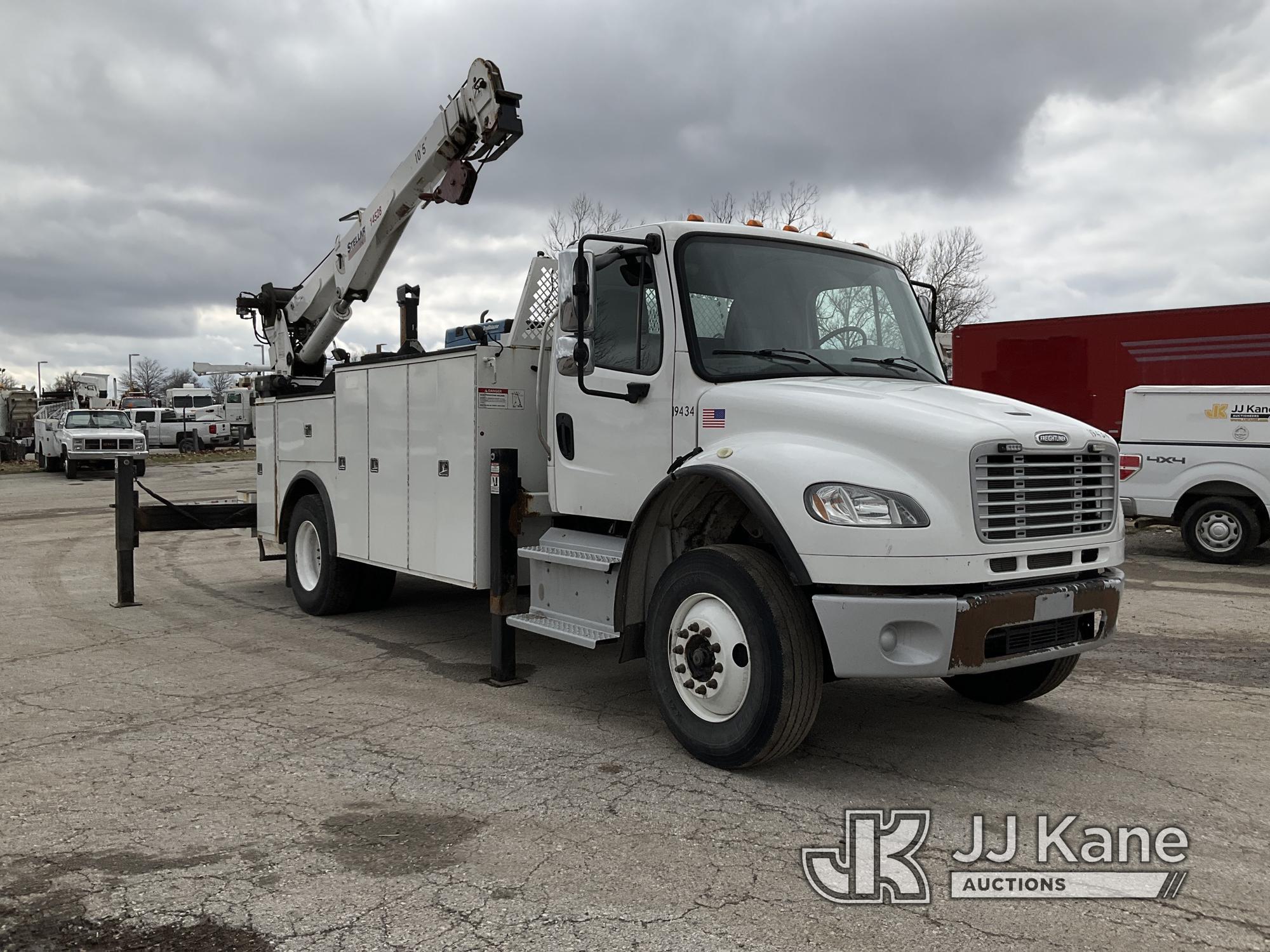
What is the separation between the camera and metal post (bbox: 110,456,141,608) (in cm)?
952

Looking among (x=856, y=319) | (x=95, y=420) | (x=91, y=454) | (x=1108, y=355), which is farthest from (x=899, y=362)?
(x=95, y=420)

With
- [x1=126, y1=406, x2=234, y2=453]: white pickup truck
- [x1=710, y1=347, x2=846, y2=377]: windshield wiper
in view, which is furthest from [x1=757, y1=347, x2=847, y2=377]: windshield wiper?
[x1=126, y1=406, x2=234, y2=453]: white pickup truck

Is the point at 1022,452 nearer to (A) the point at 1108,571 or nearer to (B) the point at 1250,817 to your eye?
(A) the point at 1108,571

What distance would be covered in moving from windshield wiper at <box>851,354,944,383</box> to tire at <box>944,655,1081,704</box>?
5.52ft

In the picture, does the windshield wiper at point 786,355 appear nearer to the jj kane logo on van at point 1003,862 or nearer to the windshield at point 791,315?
the windshield at point 791,315

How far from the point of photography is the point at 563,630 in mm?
5816

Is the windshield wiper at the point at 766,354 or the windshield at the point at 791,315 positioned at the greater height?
the windshield at the point at 791,315

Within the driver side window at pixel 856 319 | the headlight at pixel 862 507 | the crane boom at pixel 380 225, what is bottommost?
the headlight at pixel 862 507

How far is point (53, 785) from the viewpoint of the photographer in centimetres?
470

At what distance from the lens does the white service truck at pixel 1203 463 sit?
39.6ft

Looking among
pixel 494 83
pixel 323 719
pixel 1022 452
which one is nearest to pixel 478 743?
pixel 323 719

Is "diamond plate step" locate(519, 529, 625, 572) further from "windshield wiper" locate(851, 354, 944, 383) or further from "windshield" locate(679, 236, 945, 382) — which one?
"windshield wiper" locate(851, 354, 944, 383)

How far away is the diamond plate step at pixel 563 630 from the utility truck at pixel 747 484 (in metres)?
0.02

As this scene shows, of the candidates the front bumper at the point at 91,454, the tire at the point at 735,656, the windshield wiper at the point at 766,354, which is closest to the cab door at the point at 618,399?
the windshield wiper at the point at 766,354
